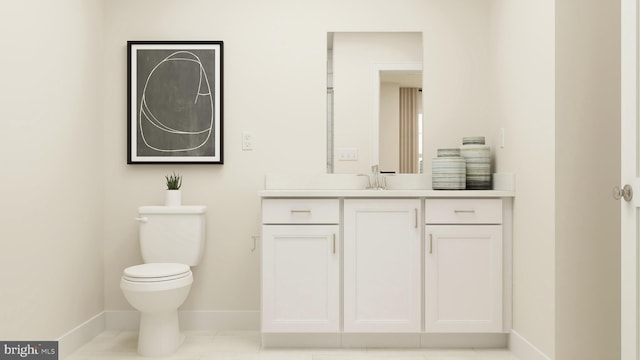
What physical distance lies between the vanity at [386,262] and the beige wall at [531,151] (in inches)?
5.5

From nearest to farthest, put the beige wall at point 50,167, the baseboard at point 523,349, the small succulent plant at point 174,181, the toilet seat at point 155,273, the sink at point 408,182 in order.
A: 1. the beige wall at point 50,167
2. the baseboard at point 523,349
3. the toilet seat at point 155,273
4. the small succulent plant at point 174,181
5. the sink at point 408,182

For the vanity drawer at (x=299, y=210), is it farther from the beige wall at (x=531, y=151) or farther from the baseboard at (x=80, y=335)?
the baseboard at (x=80, y=335)

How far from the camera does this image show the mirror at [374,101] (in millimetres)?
3117

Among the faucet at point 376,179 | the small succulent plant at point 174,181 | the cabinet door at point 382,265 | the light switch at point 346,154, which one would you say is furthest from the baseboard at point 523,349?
the small succulent plant at point 174,181

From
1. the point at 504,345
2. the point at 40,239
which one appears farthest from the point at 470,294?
the point at 40,239

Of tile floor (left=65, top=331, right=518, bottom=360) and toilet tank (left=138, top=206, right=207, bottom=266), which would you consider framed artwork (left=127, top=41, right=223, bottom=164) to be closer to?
toilet tank (left=138, top=206, right=207, bottom=266)

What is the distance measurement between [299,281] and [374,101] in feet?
3.98

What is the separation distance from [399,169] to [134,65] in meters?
1.78

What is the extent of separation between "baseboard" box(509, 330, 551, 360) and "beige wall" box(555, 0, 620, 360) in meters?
0.17

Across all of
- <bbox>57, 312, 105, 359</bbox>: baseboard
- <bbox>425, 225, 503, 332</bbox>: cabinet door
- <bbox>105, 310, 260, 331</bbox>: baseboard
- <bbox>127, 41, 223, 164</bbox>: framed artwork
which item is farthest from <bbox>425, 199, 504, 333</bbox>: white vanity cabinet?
<bbox>57, 312, 105, 359</bbox>: baseboard

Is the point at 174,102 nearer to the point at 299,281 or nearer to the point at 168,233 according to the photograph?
the point at 168,233

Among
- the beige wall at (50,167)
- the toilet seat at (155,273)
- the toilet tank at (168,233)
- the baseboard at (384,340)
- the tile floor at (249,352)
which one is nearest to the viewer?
the beige wall at (50,167)

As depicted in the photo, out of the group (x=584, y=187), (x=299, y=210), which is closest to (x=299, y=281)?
(x=299, y=210)

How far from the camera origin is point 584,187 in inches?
87.0
